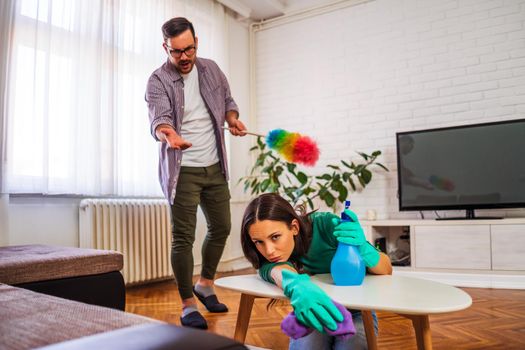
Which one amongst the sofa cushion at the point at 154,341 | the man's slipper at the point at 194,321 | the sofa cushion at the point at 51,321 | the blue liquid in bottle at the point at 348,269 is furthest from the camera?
the man's slipper at the point at 194,321

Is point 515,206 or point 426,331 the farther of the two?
point 515,206

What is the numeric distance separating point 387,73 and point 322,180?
115 cm

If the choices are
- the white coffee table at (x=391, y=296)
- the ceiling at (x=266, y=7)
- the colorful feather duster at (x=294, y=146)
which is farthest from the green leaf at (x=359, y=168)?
the white coffee table at (x=391, y=296)

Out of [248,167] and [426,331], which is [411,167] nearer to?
[248,167]

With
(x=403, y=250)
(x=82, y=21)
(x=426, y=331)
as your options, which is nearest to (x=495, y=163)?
(x=403, y=250)

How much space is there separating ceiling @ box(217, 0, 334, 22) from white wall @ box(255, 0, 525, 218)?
12 centimetres

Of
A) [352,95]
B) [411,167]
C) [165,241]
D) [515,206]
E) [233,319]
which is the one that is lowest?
[233,319]

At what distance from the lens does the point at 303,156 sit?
93.7 inches

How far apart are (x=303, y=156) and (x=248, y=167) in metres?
2.26

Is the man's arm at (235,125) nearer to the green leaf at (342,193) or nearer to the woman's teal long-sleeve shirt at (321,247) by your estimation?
the woman's teal long-sleeve shirt at (321,247)

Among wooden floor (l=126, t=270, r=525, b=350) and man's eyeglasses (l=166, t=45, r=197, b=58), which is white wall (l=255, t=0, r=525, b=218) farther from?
man's eyeglasses (l=166, t=45, r=197, b=58)

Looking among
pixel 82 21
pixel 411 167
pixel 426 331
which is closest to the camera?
pixel 426 331

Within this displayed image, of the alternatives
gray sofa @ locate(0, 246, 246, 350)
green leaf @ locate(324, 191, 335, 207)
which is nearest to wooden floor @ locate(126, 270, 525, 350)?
gray sofa @ locate(0, 246, 246, 350)

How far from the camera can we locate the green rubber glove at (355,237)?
120cm
